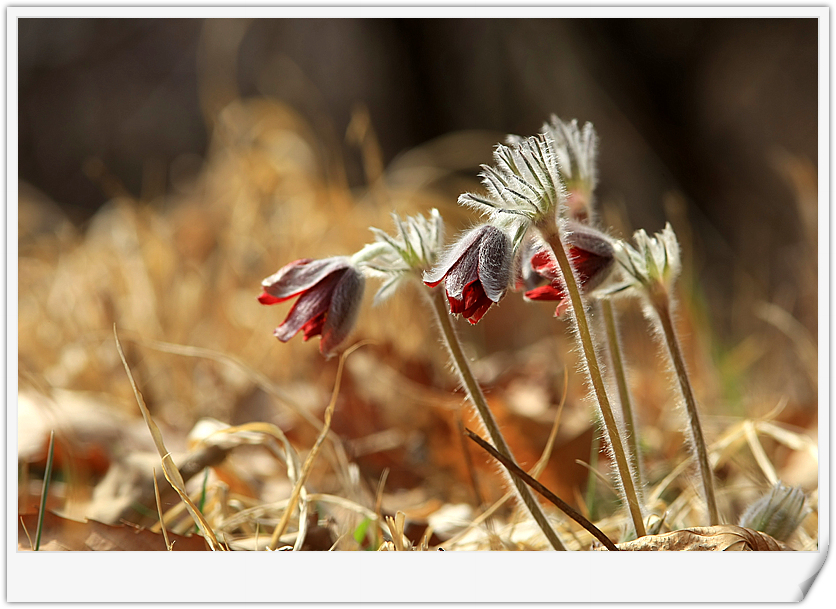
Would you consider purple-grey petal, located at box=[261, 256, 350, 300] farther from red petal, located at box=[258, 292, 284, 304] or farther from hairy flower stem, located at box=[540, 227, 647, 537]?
hairy flower stem, located at box=[540, 227, 647, 537]

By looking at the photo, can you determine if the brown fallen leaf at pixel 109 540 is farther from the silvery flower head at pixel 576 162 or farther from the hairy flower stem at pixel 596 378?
the silvery flower head at pixel 576 162

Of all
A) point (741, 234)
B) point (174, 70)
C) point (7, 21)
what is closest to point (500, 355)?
point (7, 21)

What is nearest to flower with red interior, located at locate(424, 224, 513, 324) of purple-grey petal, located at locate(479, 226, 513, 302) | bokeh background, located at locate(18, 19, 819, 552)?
purple-grey petal, located at locate(479, 226, 513, 302)

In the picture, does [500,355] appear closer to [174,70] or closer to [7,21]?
[7,21]

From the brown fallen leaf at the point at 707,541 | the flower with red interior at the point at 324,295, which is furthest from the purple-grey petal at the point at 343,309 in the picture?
the brown fallen leaf at the point at 707,541

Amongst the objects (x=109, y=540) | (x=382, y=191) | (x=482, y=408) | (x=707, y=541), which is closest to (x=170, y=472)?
(x=109, y=540)

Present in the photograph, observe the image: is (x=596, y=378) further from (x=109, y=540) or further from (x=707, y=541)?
(x=109, y=540)
